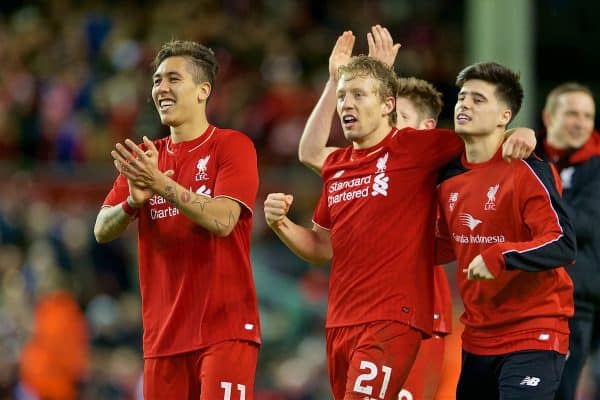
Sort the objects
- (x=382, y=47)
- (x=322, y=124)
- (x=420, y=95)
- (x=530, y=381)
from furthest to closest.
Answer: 1. (x=322, y=124)
2. (x=420, y=95)
3. (x=382, y=47)
4. (x=530, y=381)

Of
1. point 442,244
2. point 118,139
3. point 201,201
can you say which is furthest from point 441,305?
point 118,139

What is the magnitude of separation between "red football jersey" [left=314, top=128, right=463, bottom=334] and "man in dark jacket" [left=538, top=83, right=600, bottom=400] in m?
1.30

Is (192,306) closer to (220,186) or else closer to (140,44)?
(220,186)

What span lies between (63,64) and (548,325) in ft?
37.0

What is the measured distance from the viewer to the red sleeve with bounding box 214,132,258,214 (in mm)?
6219

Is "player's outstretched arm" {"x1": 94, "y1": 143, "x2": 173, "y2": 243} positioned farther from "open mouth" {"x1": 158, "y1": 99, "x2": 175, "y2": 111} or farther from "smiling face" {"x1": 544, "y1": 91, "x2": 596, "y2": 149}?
"smiling face" {"x1": 544, "y1": 91, "x2": 596, "y2": 149}

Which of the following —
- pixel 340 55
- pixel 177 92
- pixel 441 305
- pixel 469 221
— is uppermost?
pixel 340 55

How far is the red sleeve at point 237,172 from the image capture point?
20.4 feet

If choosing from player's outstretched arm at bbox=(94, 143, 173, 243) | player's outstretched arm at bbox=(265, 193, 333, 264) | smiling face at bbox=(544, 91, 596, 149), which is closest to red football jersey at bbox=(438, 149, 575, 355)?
player's outstretched arm at bbox=(265, 193, 333, 264)

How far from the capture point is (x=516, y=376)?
619 cm

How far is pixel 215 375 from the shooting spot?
607 centimetres

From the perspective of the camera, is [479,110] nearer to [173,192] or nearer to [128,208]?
[173,192]

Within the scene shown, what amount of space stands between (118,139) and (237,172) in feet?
29.1

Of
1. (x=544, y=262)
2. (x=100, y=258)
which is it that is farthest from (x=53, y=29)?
(x=544, y=262)
